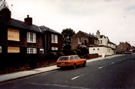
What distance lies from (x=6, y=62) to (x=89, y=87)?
9460mm

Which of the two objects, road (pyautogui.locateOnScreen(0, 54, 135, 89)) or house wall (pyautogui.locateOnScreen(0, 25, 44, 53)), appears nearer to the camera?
road (pyautogui.locateOnScreen(0, 54, 135, 89))

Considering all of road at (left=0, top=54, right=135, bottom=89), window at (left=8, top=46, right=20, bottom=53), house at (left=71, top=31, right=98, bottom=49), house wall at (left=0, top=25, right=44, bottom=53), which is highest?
house at (left=71, top=31, right=98, bottom=49)

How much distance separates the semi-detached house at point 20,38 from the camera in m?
19.1

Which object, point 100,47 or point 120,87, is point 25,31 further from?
point 100,47

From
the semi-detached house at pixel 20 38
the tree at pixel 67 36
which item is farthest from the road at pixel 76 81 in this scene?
the tree at pixel 67 36

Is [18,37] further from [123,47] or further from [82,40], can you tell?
[123,47]

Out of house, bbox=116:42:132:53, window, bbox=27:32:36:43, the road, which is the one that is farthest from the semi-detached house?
house, bbox=116:42:132:53

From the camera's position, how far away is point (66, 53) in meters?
25.7

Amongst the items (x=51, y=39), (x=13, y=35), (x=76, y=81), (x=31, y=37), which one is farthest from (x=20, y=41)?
(x=76, y=81)

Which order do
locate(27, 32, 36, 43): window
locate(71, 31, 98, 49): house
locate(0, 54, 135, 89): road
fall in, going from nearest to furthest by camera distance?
locate(0, 54, 135, 89): road → locate(27, 32, 36, 43): window → locate(71, 31, 98, 49): house

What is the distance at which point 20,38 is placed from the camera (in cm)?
2200

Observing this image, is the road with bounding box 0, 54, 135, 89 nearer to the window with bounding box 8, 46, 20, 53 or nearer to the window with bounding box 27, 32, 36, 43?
the window with bounding box 8, 46, 20, 53

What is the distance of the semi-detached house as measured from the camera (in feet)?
62.6

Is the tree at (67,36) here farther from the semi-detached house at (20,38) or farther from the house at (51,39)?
the semi-detached house at (20,38)
